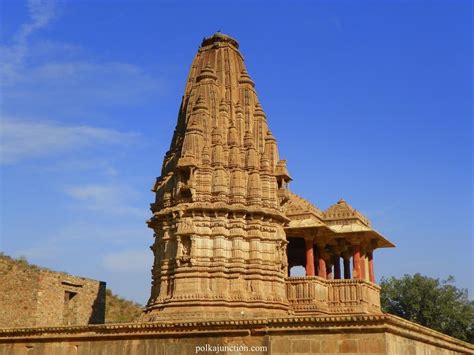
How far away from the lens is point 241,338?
1388 centimetres

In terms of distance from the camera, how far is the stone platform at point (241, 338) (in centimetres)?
1260

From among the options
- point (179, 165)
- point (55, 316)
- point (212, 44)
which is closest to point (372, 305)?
point (179, 165)

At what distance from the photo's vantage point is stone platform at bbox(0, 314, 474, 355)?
12597 mm

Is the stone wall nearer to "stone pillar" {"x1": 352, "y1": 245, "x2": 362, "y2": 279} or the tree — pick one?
"stone pillar" {"x1": 352, "y1": 245, "x2": 362, "y2": 279}

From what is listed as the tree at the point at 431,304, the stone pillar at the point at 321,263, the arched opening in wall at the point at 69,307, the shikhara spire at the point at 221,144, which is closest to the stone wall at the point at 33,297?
the arched opening in wall at the point at 69,307

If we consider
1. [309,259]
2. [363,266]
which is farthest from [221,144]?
[363,266]

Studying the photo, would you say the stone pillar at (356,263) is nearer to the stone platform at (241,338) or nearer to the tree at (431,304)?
the stone platform at (241,338)

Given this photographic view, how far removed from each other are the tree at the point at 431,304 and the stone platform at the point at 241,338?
1149 inches

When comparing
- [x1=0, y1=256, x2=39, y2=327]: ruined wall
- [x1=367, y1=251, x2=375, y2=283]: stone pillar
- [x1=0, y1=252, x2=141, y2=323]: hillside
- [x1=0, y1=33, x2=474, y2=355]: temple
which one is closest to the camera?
[x1=0, y1=33, x2=474, y2=355]: temple

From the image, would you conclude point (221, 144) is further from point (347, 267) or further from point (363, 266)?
point (347, 267)

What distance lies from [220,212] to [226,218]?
28cm

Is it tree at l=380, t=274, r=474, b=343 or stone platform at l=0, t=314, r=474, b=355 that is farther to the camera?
tree at l=380, t=274, r=474, b=343

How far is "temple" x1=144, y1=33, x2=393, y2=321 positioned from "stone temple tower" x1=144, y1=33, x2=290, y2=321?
32 millimetres

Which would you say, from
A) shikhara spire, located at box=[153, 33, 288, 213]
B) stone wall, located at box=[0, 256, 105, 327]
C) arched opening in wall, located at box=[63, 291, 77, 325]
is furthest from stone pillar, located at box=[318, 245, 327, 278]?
arched opening in wall, located at box=[63, 291, 77, 325]
